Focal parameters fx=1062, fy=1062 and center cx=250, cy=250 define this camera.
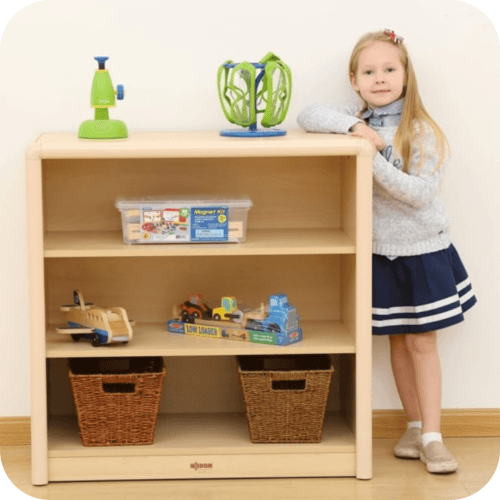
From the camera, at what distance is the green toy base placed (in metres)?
2.52

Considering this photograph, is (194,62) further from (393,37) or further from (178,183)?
(393,37)

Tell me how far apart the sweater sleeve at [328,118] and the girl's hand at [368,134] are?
0.05 feet

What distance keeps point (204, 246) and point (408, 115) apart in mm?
605

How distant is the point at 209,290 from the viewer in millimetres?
2807

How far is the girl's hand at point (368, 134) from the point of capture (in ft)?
8.37

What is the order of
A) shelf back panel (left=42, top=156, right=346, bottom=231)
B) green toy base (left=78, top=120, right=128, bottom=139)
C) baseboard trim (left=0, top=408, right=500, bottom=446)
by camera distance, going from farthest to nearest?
baseboard trim (left=0, top=408, right=500, bottom=446) → shelf back panel (left=42, top=156, right=346, bottom=231) → green toy base (left=78, top=120, right=128, bottom=139)

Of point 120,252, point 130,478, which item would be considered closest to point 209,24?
point 120,252

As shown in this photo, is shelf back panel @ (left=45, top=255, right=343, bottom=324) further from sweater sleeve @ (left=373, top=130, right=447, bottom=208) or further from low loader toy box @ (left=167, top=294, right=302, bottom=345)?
sweater sleeve @ (left=373, top=130, right=447, bottom=208)

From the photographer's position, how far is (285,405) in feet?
8.49

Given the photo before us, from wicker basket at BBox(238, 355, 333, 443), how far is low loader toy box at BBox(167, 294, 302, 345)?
9cm

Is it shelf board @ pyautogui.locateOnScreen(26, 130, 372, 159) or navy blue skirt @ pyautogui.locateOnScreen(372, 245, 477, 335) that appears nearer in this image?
shelf board @ pyautogui.locateOnScreen(26, 130, 372, 159)

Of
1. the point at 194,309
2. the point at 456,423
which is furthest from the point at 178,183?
the point at 456,423

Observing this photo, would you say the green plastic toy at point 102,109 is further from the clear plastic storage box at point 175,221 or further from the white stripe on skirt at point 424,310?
the white stripe on skirt at point 424,310

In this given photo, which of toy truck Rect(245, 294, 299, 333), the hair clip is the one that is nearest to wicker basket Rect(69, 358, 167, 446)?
toy truck Rect(245, 294, 299, 333)
